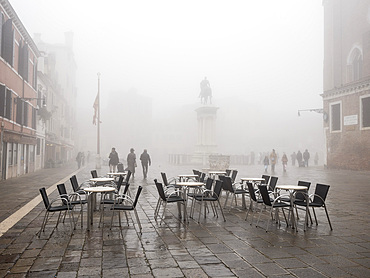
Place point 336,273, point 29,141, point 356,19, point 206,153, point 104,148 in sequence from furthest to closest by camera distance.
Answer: point 104,148 → point 206,153 → point 356,19 → point 29,141 → point 336,273

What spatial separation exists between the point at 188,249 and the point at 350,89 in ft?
80.0

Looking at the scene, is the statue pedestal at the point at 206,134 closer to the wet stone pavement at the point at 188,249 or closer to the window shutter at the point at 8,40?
the window shutter at the point at 8,40

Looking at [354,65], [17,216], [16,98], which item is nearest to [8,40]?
[16,98]

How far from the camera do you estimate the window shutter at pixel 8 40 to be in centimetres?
1658

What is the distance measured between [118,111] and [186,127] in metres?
16.3

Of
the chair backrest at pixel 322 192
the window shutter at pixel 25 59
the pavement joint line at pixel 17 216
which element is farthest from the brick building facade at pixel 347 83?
the window shutter at pixel 25 59

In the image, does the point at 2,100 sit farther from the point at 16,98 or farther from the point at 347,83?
the point at 347,83

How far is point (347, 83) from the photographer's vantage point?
2692cm

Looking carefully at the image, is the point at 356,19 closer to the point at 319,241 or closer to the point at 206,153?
the point at 206,153

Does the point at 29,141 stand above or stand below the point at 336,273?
above

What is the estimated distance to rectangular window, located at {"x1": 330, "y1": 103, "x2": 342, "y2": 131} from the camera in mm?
27219

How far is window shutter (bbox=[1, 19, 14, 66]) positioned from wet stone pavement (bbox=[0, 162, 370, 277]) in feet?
38.8

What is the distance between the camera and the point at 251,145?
75000 millimetres

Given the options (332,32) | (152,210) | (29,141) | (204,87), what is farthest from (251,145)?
(152,210)
